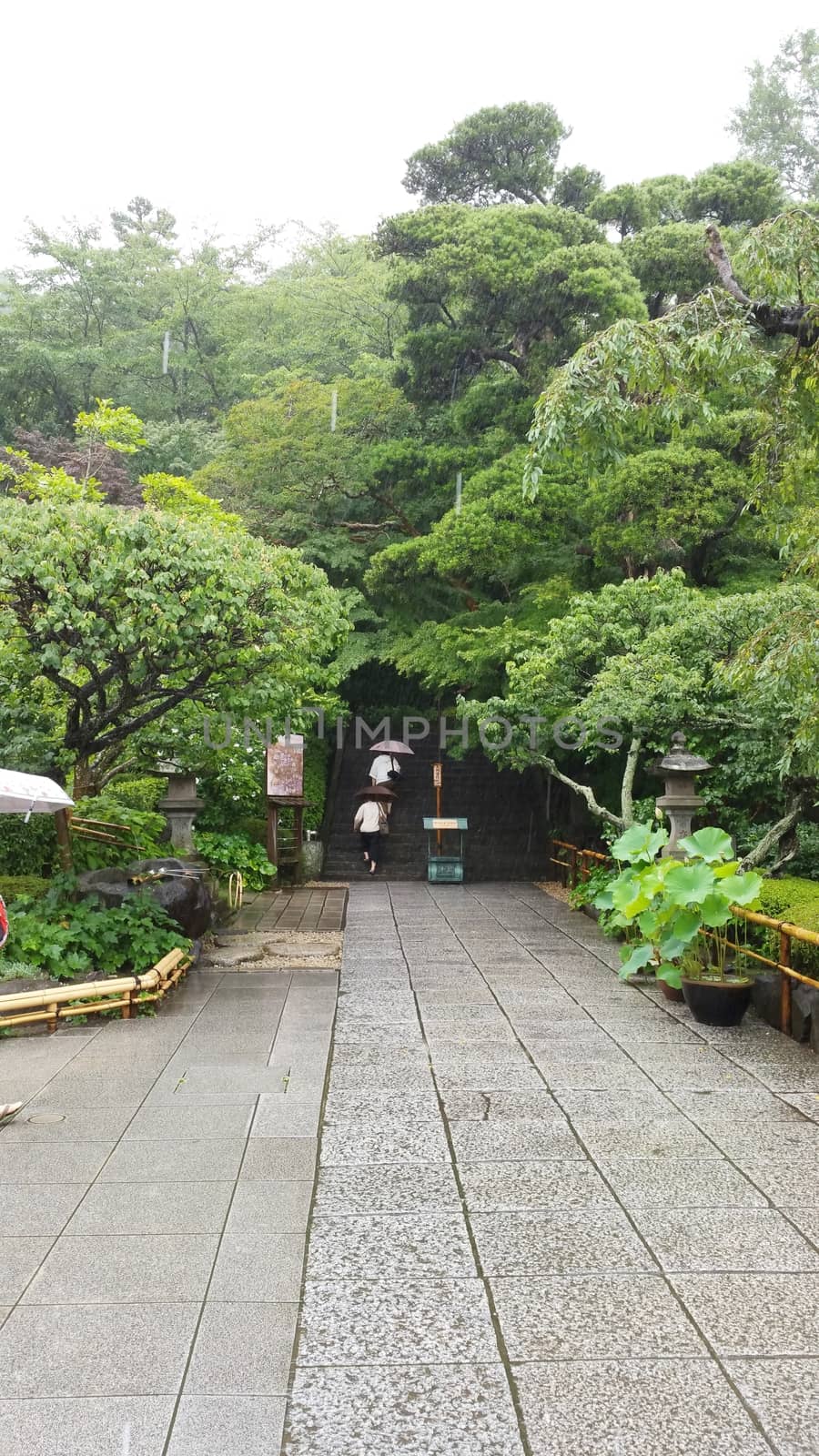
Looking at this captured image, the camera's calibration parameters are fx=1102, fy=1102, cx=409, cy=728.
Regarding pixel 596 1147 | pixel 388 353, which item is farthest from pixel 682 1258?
pixel 388 353

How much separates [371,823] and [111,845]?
22.5 ft

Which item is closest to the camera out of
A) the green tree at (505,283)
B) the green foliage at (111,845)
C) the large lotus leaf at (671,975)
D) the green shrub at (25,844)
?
the large lotus leaf at (671,975)

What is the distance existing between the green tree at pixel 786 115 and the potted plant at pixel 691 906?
33.5m

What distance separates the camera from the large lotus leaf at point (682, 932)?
6.82 meters

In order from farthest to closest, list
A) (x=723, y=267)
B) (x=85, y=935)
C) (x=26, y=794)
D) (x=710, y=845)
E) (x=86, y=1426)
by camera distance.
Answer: (x=85, y=935)
(x=710, y=845)
(x=26, y=794)
(x=723, y=267)
(x=86, y=1426)

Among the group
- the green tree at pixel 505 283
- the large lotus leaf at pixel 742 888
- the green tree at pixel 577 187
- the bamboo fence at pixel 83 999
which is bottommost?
the bamboo fence at pixel 83 999

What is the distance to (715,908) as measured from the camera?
6.71 meters

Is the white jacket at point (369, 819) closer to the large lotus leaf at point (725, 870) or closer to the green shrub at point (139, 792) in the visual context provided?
the green shrub at point (139, 792)

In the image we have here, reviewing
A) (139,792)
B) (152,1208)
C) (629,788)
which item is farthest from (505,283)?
(152,1208)

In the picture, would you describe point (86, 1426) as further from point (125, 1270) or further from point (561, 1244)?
point (561, 1244)

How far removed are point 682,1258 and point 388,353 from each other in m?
24.4

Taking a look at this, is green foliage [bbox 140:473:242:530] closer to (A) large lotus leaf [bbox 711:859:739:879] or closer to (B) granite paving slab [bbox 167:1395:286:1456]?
(A) large lotus leaf [bbox 711:859:739:879]

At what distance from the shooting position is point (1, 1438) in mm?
2609

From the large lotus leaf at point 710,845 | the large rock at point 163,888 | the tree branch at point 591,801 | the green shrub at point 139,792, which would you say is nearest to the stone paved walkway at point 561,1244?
the large lotus leaf at point 710,845
